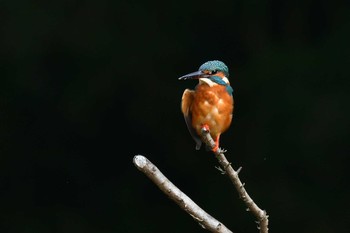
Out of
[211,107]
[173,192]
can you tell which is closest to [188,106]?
[211,107]

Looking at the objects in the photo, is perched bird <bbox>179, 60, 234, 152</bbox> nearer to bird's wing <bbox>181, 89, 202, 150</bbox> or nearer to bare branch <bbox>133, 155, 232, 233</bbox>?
Result: bird's wing <bbox>181, 89, 202, 150</bbox>

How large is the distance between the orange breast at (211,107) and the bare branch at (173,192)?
0.16 meters

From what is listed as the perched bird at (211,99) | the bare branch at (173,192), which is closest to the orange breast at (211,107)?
the perched bird at (211,99)

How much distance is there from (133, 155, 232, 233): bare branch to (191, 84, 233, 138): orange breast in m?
0.16

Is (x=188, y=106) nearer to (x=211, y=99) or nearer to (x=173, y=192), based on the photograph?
(x=211, y=99)

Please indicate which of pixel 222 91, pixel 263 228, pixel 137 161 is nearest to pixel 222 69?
pixel 222 91

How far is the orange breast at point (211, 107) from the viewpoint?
5.80ft

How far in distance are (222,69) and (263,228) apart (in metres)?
0.42

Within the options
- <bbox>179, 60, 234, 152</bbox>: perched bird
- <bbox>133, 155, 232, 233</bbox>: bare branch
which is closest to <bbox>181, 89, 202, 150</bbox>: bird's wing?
<bbox>179, 60, 234, 152</bbox>: perched bird

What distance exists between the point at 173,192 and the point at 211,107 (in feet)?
0.71

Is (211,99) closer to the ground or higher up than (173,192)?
higher up

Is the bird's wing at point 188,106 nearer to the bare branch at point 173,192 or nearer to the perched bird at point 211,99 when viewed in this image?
the perched bird at point 211,99

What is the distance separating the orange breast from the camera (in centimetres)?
177

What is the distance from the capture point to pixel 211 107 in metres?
1.77
